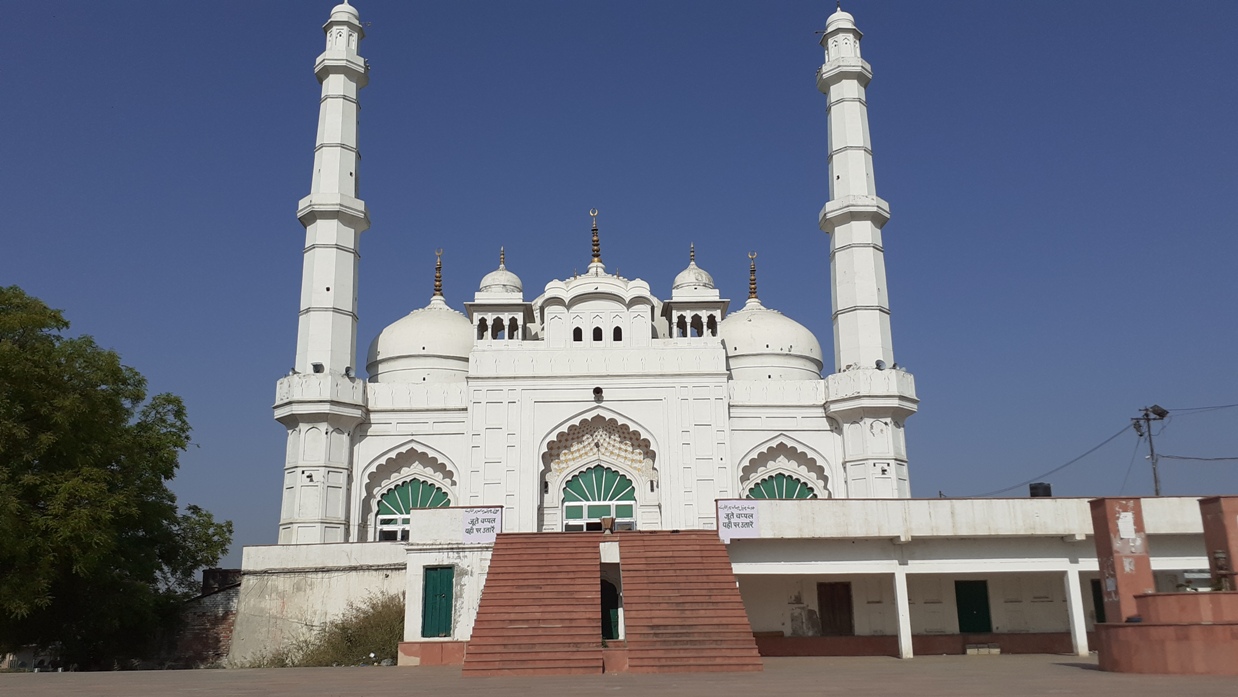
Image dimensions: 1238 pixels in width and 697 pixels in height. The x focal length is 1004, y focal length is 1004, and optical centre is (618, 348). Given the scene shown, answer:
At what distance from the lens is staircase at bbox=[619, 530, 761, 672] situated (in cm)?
1367

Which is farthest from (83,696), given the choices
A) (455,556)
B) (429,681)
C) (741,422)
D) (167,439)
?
(741,422)

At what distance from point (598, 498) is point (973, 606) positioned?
9344 millimetres

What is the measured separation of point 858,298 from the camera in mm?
25344

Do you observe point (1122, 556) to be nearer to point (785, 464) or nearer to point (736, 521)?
point (736, 521)

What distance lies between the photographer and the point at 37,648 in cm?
2242

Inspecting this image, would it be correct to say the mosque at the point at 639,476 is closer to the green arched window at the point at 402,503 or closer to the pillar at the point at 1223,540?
the green arched window at the point at 402,503

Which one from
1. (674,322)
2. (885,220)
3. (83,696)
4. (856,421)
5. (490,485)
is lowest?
(83,696)

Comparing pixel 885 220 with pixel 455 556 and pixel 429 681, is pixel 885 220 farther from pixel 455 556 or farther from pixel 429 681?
pixel 429 681

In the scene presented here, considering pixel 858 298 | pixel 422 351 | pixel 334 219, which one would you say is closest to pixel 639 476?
pixel 858 298

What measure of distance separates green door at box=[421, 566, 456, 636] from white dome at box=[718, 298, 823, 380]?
14.3m

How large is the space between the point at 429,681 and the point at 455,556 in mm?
5133

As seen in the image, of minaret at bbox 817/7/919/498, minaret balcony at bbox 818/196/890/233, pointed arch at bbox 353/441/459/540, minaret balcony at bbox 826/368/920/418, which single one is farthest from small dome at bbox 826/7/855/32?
pointed arch at bbox 353/441/459/540

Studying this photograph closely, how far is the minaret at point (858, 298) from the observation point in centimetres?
2388

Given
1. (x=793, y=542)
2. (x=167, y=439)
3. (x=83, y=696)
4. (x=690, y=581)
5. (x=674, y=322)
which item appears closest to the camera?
(x=83, y=696)
